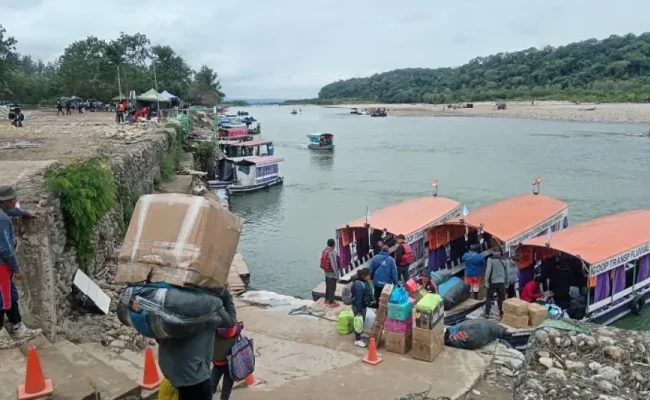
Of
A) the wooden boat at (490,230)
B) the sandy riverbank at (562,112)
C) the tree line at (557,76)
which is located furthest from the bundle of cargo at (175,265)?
the tree line at (557,76)

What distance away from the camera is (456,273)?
48.5 feet

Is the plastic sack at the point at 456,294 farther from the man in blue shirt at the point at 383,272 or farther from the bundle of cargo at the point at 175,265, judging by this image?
the bundle of cargo at the point at 175,265

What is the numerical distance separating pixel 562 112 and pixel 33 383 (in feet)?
305

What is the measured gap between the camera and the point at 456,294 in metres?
12.6

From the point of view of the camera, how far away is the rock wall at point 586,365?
5262 millimetres

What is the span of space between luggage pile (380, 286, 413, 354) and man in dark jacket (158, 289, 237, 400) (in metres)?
4.60

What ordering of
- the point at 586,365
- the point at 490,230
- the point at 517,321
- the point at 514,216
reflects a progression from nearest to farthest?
1. the point at 586,365
2. the point at 517,321
3. the point at 490,230
4. the point at 514,216

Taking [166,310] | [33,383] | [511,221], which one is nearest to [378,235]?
[511,221]

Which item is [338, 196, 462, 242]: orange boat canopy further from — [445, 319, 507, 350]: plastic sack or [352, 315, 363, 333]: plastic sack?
[352, 315, 363, 333]: plastic sack

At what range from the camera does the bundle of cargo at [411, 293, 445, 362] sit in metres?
7.74

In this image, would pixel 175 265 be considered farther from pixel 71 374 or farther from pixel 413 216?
pixel 413 216

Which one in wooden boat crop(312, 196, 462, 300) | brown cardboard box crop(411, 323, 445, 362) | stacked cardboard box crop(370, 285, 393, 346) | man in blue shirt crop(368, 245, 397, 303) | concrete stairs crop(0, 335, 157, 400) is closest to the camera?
concrete stairs crop(0, 335, 157, 400)

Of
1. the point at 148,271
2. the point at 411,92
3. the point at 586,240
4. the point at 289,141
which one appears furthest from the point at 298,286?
the point at 411,92

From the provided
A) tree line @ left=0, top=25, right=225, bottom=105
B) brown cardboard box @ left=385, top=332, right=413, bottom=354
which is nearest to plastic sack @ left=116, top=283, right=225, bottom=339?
brown cardboard box @ left=385, top=332, right=413, bottom=354
